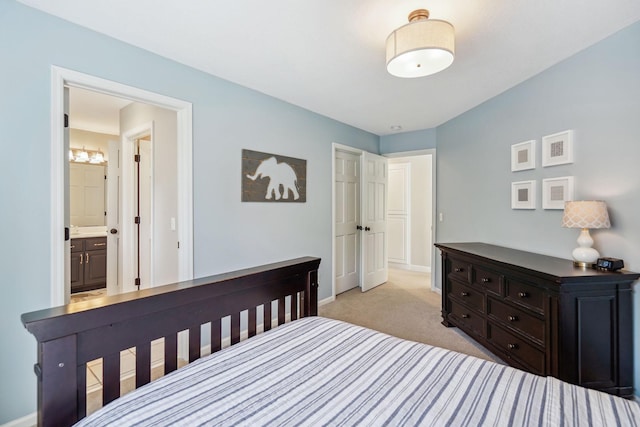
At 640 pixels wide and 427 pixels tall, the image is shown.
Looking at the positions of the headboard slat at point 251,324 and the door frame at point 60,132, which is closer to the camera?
the headboard slat at point 251,324

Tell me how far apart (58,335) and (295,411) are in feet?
2.47

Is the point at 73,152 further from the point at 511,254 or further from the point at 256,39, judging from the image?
the point at 511,254

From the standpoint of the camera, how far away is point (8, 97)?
1.63m

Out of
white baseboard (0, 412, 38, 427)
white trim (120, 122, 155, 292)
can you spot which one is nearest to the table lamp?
white baseboard (0, 412, 38, 427)

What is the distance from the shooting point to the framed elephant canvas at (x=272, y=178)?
2883 mm

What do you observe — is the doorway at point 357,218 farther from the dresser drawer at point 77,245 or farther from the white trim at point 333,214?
the dresser drawer at point 77,245

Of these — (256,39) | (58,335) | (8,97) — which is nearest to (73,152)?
(8,97)

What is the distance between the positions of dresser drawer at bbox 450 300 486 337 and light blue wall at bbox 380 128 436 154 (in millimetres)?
2363

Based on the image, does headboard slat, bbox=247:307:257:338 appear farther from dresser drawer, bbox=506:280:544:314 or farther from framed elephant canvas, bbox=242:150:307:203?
dresser drawer, bbox=506:280:544:314

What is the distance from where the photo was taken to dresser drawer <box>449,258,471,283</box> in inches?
109

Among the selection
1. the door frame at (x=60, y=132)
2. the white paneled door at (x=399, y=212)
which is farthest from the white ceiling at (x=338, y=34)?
the white paneled door at (x=399, y=212)

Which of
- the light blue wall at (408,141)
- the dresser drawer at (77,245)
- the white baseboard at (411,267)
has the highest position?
the light blue wall at (408,141)

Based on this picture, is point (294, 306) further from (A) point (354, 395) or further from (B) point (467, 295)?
(B) point (467, 295)

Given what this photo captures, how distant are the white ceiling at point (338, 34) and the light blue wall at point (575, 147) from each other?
17 centimetres
